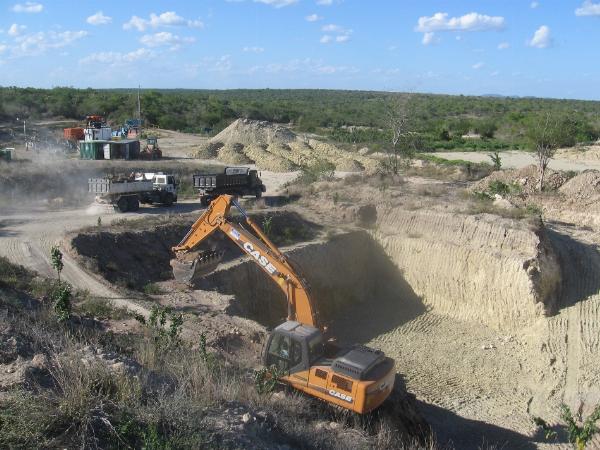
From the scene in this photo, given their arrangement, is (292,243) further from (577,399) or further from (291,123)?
(291,123)

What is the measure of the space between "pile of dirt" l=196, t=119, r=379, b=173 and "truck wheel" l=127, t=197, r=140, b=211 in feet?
62.9

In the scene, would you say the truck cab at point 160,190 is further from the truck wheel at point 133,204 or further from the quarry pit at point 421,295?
the quarry pit at point 421,295

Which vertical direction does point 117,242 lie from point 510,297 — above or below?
above

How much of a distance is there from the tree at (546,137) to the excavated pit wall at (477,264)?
15557mm

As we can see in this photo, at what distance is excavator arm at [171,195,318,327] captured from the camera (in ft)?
49.4

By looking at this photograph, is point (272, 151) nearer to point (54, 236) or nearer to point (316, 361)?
point (54, 236)

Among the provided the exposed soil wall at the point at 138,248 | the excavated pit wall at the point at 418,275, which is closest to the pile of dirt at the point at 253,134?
the excavated pit wall at the point at 418,275

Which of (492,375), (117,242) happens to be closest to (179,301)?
(117,242)

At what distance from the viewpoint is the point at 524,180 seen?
38.8 meters

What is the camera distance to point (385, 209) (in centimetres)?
2756

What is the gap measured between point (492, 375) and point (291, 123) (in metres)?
78.7

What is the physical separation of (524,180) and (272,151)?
2254cm

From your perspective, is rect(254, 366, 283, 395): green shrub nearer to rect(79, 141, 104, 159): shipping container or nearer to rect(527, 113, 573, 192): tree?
rect(527, 113, 573, 192): tree

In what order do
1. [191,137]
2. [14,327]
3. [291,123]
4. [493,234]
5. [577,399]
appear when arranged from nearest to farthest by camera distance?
[14,327]
[577,399]
[493,234]
[191,137]
[291,123]
